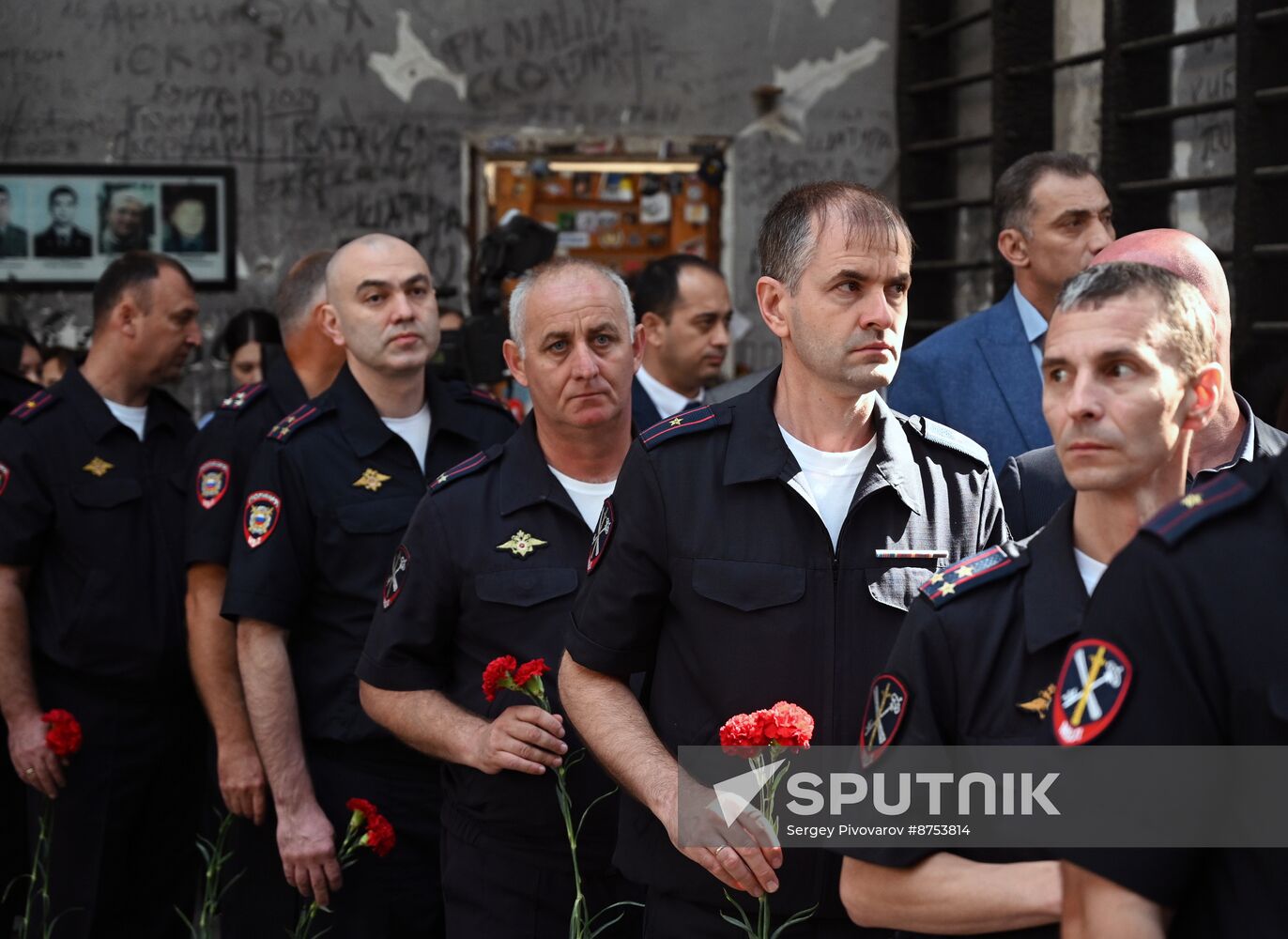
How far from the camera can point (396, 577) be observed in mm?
3217

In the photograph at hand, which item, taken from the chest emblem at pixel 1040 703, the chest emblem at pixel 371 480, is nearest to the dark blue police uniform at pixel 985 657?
the chest emblem at pixel 1040 703

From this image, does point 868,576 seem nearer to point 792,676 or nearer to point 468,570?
point 792,676

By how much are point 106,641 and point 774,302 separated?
2.65m

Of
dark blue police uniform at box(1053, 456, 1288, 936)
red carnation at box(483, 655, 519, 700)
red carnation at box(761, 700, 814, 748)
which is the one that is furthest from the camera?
red carnation at box(483, 655, 519, 700)

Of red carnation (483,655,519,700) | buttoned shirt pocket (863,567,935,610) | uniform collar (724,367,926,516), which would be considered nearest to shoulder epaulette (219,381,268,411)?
red carnation (483,655,519,700)

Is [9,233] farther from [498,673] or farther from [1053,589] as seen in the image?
[1053,589]

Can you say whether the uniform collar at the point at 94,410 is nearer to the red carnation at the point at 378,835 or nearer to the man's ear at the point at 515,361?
the man's ear at the point at 515,361

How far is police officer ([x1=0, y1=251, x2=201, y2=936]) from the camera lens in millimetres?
4457

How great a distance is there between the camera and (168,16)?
8.00 m

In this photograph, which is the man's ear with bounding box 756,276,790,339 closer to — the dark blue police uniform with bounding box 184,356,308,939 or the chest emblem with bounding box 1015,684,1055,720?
the chest emblem with bounding box 1015,684,1055,720

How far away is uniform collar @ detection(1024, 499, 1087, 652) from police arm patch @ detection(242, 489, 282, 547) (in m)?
2.20

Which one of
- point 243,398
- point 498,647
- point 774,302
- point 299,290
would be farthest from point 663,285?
point 774,302

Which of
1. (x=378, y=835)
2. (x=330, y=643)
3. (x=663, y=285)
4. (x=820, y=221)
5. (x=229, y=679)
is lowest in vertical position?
(x=378, y=835)

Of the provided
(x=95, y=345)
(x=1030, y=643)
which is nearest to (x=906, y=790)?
(x=1030, y=643)
